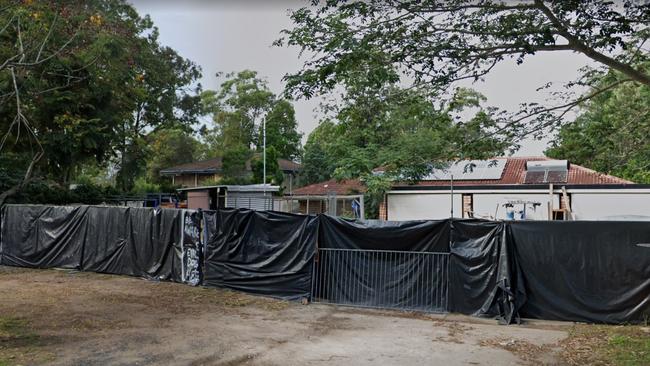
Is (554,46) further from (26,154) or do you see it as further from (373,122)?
(26,154)

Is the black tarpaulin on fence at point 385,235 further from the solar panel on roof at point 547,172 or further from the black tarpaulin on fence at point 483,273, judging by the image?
the solar panel on roof at point 547,172

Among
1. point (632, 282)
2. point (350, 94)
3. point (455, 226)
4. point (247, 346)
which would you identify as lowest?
point (247, 346)

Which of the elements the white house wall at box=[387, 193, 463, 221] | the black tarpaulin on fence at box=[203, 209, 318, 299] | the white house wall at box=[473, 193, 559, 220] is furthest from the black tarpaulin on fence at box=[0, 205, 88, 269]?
the white house wall at box=[473, 193, 559, 220]

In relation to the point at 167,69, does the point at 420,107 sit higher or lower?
lower

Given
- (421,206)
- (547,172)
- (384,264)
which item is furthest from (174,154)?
(384,264)

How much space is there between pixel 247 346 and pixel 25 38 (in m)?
10.6

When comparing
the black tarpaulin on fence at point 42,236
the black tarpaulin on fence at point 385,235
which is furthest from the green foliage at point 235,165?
the black tarpaulin on fence at point 385,235

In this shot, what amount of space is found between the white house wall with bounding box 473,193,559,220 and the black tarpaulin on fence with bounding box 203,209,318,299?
14751mm

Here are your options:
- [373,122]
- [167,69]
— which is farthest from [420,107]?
[167,69]

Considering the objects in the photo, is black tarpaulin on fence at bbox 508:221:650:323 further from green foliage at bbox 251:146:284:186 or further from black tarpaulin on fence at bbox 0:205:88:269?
green foliage at bbox 251:146:284:186

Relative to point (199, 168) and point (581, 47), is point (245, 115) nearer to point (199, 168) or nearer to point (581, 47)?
point (199, 168)

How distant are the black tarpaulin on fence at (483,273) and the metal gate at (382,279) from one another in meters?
0.21

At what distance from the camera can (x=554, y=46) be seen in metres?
7.00

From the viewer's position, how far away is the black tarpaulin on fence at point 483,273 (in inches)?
336
